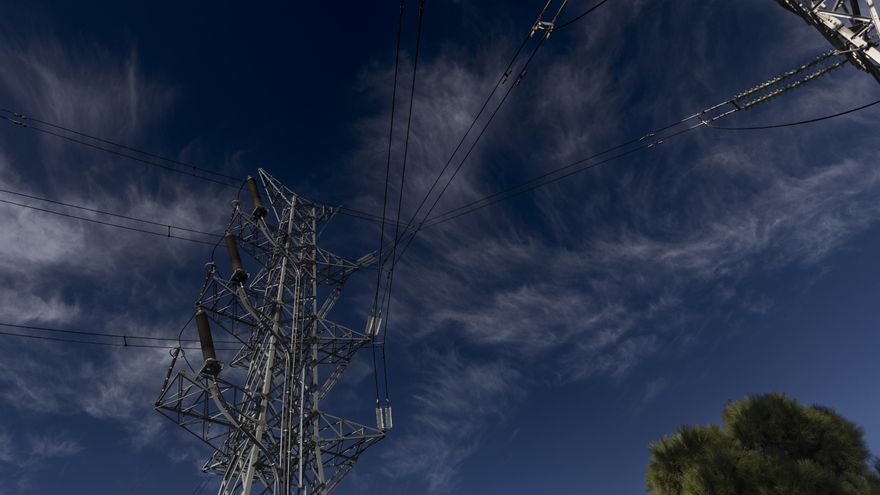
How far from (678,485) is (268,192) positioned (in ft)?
73.3

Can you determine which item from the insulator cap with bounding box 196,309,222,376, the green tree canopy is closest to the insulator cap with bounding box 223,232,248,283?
the insulator cap with bounding box 196,309,222,376

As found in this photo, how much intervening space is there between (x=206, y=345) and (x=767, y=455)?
18.5 meters

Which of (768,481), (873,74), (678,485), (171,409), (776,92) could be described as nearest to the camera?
(873,74)

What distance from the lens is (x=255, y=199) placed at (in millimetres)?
22156

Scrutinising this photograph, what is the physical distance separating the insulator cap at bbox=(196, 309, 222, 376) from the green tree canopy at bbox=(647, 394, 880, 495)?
14.5 m

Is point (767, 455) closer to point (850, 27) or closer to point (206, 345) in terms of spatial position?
point (850, 27)

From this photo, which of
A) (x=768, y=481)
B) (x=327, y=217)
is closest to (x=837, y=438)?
(x=768, y=481)

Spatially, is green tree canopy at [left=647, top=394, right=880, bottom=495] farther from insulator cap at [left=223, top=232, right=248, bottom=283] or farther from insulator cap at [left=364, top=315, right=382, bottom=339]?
insulator cap at [left=223, top=232, right=248, bottom=283]

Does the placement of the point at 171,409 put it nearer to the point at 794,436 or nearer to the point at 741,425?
the point at 741,425

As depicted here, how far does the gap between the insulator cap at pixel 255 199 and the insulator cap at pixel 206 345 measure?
5.99 metres

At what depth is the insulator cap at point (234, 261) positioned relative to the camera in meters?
18.0

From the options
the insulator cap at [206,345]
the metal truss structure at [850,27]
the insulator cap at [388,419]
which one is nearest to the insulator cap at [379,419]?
the insulator cap at [388,419]

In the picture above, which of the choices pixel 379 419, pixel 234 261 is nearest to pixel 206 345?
pixel 234 261

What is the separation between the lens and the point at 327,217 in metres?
24.8
